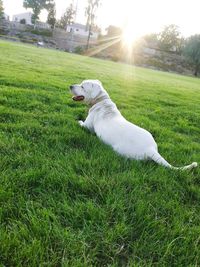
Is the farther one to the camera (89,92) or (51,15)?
(51,15)

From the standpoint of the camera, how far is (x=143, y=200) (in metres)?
2.55

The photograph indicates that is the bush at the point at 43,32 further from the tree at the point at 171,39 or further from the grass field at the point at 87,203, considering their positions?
the grass field at the point at 87,203

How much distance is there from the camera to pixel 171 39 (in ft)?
277

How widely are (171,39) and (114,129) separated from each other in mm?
89431

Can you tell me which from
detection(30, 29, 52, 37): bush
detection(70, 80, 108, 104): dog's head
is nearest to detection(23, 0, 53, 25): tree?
detection(30, 29, 52, 37): bush

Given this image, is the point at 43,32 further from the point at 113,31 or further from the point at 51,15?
the point at 113,31

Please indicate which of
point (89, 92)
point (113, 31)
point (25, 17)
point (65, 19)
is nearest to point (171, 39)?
point (113, 31)

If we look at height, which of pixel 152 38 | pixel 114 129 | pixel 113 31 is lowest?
pixel 114 129

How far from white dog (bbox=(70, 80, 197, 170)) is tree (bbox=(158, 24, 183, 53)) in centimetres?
8497

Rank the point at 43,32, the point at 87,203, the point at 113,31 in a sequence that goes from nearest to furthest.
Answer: the point at 87,203
the point at 43,32
the point at 113,31

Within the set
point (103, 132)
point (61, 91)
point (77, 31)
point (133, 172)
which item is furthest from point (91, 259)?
point (77, 31)

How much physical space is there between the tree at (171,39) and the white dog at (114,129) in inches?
3345

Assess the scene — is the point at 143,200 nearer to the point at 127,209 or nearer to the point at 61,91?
the point at 127,209

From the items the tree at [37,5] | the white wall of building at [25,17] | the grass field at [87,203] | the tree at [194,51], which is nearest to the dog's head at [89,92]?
the grass field at [87,203]
